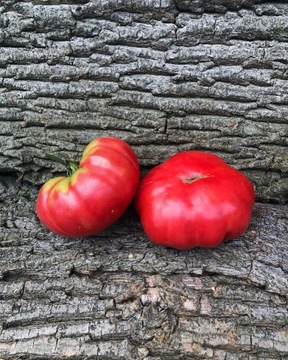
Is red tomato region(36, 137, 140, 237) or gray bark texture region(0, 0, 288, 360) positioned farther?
red tomato region(36, 137, 140, 237)

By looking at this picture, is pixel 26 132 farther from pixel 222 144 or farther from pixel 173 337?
pixel 173 337

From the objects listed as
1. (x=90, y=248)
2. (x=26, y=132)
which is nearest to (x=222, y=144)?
(x=90, y=248)

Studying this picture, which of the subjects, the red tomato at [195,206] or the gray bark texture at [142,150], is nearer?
the gray bark texture at [142,150]

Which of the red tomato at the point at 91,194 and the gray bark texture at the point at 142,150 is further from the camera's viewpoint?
the red tomato at the point at 91,194
